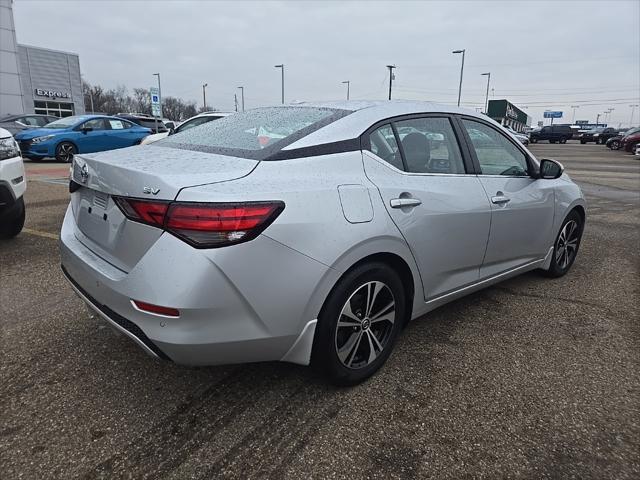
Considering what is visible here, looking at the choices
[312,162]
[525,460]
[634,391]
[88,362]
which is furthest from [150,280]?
[634,391]

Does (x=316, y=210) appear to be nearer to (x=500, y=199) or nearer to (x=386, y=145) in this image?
(x=386, y=145)

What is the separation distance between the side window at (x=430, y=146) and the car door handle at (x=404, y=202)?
206 mm

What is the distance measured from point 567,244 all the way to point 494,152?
151 cm

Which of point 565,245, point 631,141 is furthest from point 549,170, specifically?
point 631,141

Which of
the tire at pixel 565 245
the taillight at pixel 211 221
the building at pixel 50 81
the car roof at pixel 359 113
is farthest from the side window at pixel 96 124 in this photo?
the building at pixel 50 81

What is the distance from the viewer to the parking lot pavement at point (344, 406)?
1961 mm

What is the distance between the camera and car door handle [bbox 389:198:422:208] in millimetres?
2436

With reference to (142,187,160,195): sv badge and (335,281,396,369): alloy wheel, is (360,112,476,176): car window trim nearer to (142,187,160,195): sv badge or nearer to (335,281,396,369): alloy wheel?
(335,281,396,369): alloy wheel

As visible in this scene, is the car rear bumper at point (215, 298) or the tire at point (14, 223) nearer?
the car rear bumper at point (215, 298)

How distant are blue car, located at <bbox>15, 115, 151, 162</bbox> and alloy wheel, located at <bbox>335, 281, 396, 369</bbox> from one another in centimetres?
1365

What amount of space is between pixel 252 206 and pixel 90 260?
979 millimetres

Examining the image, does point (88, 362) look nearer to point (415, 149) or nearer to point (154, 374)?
point (154, 374)

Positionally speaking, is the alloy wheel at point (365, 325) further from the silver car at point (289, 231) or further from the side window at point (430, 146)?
the side window at point (430, 146)

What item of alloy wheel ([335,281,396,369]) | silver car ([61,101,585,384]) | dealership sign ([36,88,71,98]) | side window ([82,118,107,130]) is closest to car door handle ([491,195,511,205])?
silver car ([61,101,585,384])
